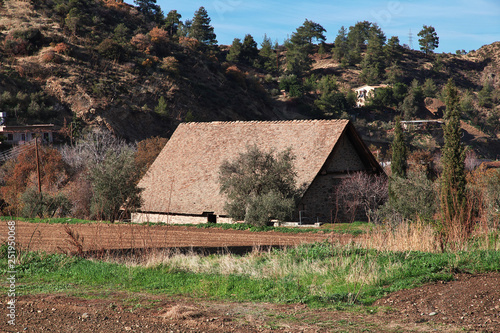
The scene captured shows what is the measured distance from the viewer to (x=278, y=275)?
10.4 m

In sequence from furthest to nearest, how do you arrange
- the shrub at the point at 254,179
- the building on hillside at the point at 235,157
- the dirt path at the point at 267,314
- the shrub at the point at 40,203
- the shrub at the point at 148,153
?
1. the shrub at the point at 148,153
2. the shrub at the point at 40,203
3. the building on hillside at the point at 235,157
4. the shrub at the point at 254,179
5. the dirt path at the point at 267,314

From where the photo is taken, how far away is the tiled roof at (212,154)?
28.0 meters

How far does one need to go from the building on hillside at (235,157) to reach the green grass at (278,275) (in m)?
14.1

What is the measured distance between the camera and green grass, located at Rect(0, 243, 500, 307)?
9.09m

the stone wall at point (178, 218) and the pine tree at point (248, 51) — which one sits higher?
the pine tree at point (248, 51)

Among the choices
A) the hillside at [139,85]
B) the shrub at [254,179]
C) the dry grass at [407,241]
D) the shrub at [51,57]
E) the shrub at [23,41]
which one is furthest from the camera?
the shrub at [23,41]

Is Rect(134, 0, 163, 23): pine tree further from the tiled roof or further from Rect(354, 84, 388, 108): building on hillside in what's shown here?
the tiled roof

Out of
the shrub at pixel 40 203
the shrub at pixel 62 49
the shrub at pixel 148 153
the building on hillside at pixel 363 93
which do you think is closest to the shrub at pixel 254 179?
the shrub at pixel 40 203

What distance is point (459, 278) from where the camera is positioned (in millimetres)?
9242

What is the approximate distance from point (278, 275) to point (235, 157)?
1753 cm

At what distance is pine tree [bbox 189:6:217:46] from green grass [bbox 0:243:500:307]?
96.6 m

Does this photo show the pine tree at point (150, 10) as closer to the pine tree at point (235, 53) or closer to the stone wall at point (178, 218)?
the pine tree at point (235, 53)

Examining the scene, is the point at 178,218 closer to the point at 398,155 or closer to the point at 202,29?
the point at 398,155

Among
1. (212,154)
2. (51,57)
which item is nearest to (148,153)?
(212,154)
